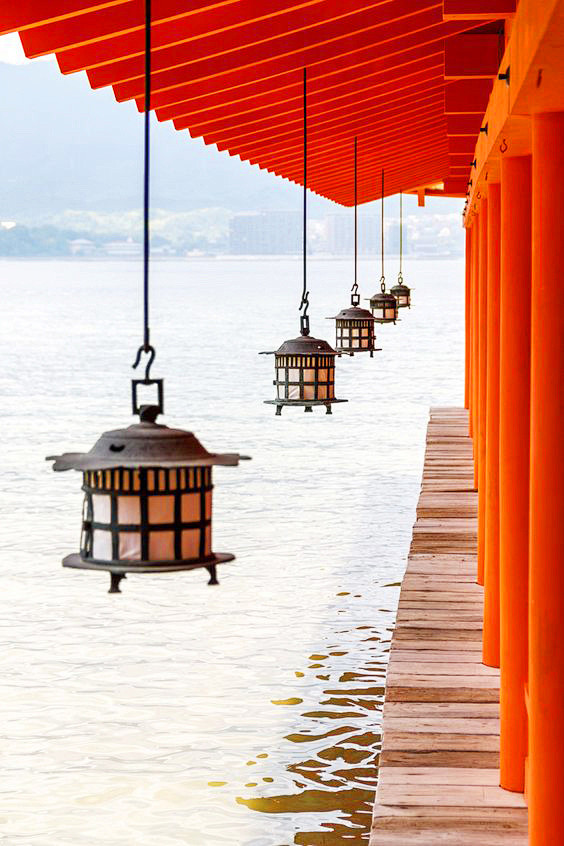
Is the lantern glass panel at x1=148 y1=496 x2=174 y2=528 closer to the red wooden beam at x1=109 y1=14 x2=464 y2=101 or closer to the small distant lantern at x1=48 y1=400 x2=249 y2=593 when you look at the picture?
the small distant lantern at x1=48 y1=400 x2=249 y2=593

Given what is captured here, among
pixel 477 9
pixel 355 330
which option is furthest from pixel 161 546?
pixel 355 330

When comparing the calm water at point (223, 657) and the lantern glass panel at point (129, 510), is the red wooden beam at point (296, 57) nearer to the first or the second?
the lantern glass panel at point (129, 510)

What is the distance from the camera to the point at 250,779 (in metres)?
8.42

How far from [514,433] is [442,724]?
4.31ft

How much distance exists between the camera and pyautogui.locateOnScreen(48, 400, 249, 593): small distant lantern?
11.3ft

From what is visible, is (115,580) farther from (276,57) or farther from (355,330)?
(355,330)

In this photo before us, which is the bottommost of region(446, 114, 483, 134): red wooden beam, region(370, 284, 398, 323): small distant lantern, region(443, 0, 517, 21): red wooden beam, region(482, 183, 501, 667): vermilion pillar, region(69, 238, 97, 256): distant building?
region(482, 183, 501, 667): vermilion pillar

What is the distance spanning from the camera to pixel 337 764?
8367mm

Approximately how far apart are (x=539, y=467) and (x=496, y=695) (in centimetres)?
265

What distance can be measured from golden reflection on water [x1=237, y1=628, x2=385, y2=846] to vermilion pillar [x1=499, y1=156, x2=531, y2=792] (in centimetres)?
201

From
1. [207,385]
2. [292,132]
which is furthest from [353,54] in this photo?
[207,385]

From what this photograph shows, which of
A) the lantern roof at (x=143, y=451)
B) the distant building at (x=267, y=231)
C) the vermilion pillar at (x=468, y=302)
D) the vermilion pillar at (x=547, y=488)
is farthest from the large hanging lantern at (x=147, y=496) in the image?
the distant building at (x=267, y=231)

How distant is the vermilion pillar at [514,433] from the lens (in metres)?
5.38

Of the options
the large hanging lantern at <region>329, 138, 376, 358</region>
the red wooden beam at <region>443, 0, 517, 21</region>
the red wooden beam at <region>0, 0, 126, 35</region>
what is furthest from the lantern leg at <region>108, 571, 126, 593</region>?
the large hanging lantern at <region>329, 138, 376, 358</region>
